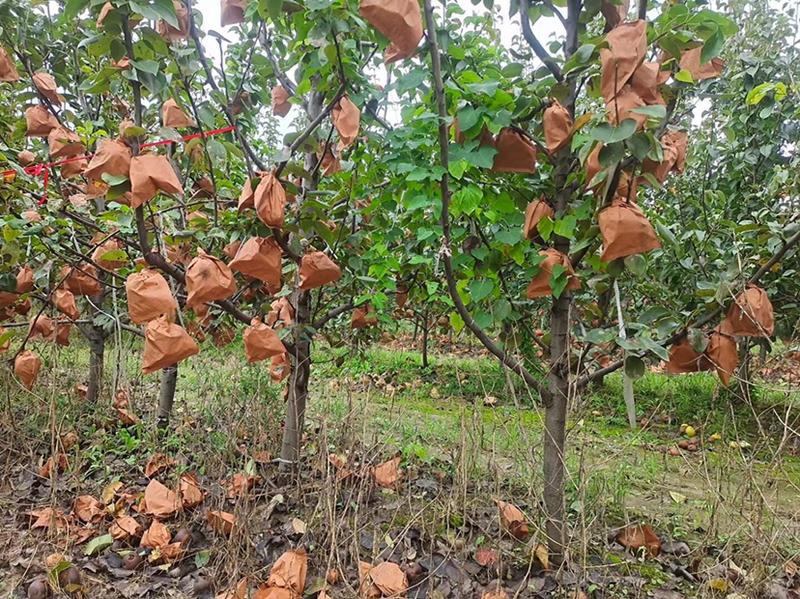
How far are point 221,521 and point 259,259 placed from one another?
3.04 feet

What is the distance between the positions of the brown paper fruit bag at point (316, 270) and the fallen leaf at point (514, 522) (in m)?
1.01

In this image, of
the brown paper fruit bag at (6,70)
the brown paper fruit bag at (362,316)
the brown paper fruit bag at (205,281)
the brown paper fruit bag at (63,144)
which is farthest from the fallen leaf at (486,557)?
the brown paper fruit bag at (6,70)

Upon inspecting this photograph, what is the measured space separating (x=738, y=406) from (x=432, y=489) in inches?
158

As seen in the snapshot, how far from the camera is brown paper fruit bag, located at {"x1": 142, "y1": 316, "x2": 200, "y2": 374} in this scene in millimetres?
1368

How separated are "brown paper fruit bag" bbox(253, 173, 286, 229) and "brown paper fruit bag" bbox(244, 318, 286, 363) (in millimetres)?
398

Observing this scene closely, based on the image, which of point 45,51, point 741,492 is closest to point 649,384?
point 741,492

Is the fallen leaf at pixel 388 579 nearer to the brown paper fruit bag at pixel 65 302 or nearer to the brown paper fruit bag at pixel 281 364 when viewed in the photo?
the brown paper fruit bag at pixel 281 364

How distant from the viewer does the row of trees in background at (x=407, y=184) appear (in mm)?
1330

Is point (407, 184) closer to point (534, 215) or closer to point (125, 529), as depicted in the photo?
point (534, 215)

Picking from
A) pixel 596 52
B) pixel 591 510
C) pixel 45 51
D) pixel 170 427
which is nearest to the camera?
pixel 596 52

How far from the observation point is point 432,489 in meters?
2.35

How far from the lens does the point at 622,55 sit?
118 cm

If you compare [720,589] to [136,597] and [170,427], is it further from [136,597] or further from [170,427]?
[170,427]

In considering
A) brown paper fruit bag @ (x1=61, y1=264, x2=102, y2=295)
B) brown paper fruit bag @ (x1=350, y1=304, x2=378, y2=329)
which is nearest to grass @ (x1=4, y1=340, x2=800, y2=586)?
brown paper fruit bag @ (x1=350, y1=304, x2=378, y2=329)
